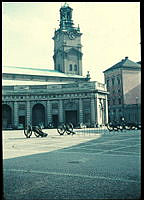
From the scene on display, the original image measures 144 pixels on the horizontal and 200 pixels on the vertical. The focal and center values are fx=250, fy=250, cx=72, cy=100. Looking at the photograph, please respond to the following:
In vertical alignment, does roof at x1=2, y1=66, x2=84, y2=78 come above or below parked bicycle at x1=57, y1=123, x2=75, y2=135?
above

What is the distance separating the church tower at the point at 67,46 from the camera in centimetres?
6366

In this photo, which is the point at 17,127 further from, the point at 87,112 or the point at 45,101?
the point at 87,112

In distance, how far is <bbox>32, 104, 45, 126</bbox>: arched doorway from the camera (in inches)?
1806

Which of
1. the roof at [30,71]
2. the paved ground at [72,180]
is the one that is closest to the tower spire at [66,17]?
the roof at [30,71]

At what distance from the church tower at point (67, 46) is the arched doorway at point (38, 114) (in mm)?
19131

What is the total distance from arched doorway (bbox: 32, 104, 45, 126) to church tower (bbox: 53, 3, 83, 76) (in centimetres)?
1913

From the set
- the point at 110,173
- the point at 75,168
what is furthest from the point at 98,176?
the point at 75,168

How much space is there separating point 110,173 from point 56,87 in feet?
129

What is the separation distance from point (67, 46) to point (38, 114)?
81.2ft

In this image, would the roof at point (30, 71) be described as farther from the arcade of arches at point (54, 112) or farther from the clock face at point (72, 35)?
the arcade of arches at point (54, 112)

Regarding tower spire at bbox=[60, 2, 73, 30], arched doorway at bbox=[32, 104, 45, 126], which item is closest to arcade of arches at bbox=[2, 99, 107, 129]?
arched doorway at bbox=[32, 104, 45, 126]

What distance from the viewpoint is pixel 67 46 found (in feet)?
210

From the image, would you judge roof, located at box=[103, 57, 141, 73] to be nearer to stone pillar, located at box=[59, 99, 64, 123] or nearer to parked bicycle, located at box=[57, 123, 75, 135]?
stone pillar, located at box=[59, 99, 64, 123]

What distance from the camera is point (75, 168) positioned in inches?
307
